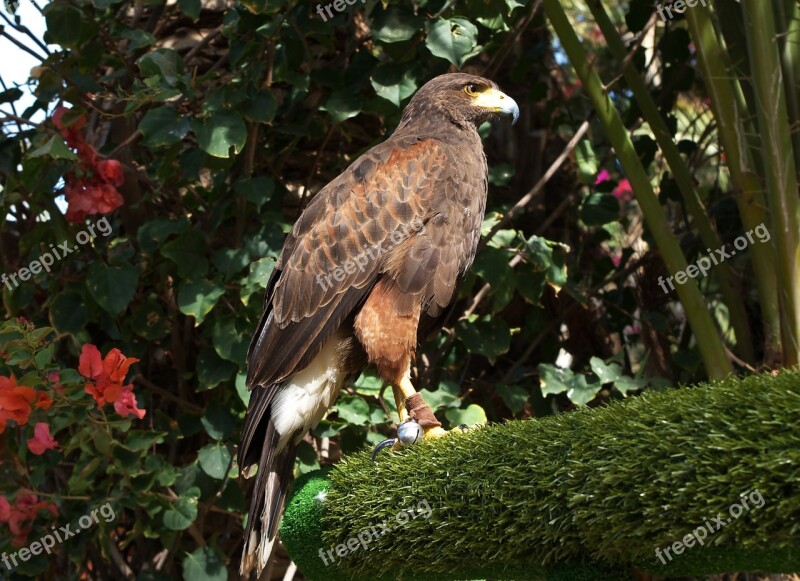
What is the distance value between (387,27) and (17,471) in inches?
92.6

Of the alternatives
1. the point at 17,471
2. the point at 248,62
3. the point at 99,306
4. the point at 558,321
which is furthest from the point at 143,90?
the point at 558,321

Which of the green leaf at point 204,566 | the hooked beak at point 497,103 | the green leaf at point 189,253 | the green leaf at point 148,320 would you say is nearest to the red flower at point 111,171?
the green leaf at point 189,253

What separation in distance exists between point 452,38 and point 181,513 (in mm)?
2073

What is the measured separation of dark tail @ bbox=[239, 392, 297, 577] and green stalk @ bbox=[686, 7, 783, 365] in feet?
5.58

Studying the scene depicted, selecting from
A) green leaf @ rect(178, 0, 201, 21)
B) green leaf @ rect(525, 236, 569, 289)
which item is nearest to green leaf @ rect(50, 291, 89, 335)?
green leaf @ rect(178, 0, 201, 21)

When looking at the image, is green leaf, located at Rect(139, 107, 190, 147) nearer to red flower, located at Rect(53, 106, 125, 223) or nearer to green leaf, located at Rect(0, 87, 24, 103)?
red flower, located at Rect(53, 106, 125, 223)

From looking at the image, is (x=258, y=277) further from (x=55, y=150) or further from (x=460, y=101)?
(x=460, y=101)

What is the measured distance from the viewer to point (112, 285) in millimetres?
3434

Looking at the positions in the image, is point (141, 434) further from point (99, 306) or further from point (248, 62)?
point (248, 62)

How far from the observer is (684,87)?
416cm

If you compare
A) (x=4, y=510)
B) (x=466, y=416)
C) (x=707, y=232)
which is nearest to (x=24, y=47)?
(x=4, y=510)

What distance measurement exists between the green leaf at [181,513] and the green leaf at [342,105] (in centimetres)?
159

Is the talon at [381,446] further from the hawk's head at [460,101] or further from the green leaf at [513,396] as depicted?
the hawk's head at [460,101]

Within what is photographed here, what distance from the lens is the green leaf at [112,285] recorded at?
134 inches
